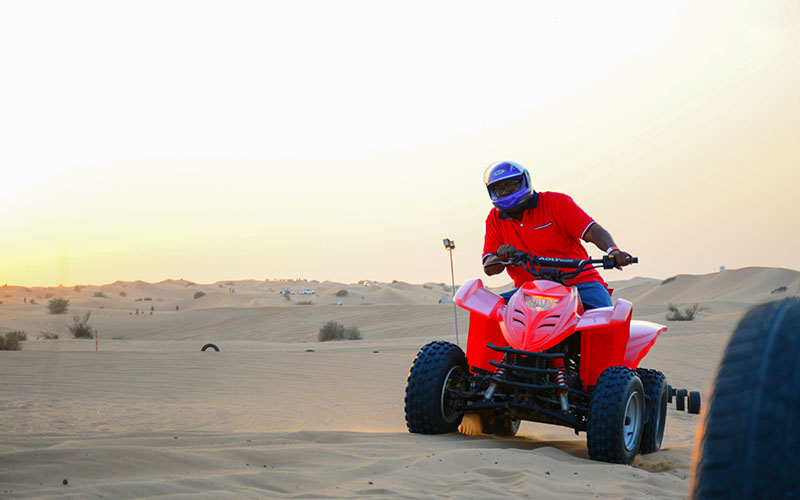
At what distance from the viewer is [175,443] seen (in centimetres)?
560

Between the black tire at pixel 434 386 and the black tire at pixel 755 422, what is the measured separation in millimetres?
4471

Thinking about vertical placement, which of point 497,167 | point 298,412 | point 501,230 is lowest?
point 298,412

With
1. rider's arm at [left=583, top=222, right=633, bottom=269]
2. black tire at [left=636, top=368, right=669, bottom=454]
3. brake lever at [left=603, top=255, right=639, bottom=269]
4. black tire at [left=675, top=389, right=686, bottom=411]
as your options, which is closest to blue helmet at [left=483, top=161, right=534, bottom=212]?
rider's arm at [left=583, top=222, right=633, bottom=269]

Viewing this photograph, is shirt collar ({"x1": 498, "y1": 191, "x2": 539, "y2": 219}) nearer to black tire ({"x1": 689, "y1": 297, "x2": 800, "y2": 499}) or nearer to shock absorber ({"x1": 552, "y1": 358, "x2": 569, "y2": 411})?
shock absorber ({"x1": 552, "y1": 358, "x2": 569, "y2": 411})

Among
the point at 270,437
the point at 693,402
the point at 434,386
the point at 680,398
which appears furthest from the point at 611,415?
the point at 680,398

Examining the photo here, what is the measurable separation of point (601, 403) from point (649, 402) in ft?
3.54

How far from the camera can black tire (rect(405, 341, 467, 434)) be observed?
6141mm

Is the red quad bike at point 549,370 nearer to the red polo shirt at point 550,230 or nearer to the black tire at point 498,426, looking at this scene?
the red polo shirt at point 550,230

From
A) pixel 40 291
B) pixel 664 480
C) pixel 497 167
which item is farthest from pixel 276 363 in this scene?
pixel 40 291

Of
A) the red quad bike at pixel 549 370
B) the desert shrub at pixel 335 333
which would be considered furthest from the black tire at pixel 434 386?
the desert shrub at pixel 335 333

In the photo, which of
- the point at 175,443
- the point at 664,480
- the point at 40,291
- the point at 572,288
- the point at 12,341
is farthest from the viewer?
the point at 40,291

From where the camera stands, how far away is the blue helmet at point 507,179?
639 centimetres

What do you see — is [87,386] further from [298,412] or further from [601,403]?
[601,403]

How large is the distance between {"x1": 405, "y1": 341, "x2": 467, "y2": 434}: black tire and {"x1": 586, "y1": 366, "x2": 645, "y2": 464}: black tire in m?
1.15
